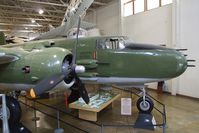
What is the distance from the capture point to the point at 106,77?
574 cm

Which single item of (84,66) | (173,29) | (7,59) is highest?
(173,29)

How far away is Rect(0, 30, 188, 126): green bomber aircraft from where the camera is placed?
4.27 meters

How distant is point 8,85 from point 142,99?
3.68 m

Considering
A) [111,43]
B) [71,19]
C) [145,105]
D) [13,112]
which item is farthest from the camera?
[71,19]

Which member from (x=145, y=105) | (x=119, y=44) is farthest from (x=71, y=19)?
(x=145, y=105)

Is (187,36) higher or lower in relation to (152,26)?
lower

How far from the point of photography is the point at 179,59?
5.27 meters

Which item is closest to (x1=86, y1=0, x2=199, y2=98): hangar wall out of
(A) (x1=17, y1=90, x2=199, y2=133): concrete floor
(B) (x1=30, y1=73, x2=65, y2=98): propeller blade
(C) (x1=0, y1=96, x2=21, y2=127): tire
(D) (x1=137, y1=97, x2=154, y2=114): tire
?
(A) (x1=17, y1=90, x2=199, y2=133): concrete floor

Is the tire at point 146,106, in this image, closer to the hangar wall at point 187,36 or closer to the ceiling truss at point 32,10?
the hangar wall at point 187,36

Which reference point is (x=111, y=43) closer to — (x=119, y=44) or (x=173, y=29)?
(x=119, y=44)

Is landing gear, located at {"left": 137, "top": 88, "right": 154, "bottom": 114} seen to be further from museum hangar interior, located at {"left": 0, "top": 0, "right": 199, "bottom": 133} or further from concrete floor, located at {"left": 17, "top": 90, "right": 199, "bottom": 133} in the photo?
concrete floor, located at {"left": 17, "top": 90, "right": 199, "bottom": 133}

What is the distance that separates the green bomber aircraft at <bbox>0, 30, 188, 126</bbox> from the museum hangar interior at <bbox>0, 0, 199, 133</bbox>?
0.06 feet

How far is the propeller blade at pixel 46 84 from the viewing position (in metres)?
3.91

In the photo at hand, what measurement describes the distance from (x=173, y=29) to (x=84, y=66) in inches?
197
